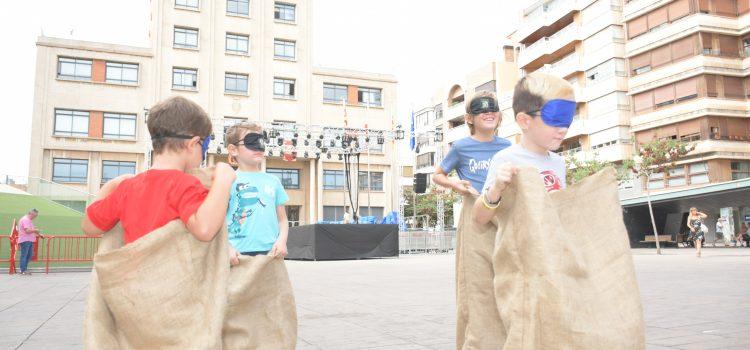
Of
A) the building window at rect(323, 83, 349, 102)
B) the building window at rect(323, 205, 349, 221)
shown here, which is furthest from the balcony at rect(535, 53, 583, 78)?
the building window at rect(323, 205, 349, 221)

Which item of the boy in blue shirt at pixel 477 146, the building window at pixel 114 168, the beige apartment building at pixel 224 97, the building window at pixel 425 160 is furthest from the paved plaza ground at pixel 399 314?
the building window at pixel 425 160

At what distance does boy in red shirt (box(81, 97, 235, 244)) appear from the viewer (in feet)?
6.95

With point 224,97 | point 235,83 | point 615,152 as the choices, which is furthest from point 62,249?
point 615,152

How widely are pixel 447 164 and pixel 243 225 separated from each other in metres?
1.39

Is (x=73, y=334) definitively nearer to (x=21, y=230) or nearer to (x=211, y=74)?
(x=21, y=230)

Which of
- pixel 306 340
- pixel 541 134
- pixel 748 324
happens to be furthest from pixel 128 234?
pixel 748 324

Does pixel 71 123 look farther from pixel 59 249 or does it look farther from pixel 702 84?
pixel 702 84

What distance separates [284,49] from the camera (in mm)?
39125

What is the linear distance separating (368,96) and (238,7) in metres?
10.7

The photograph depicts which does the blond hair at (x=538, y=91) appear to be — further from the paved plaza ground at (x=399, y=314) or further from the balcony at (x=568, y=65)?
the balcony at (x=568, y=65)

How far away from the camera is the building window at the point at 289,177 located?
128ft

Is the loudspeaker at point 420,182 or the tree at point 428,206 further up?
the tree at point 428,206

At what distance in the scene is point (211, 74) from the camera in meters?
36.7

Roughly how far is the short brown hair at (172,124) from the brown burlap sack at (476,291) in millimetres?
1360
